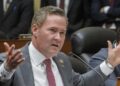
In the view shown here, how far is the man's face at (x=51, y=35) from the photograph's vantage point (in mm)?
1791

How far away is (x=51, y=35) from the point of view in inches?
70.7

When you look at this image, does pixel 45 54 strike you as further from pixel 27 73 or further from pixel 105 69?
pixel 105 69

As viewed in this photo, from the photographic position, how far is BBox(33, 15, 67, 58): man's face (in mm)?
1791

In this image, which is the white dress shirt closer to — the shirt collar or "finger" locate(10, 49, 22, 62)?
the shirt collar

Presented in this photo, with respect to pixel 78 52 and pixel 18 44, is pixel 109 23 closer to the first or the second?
pixel 18 44

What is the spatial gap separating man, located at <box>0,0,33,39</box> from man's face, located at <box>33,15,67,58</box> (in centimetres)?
238

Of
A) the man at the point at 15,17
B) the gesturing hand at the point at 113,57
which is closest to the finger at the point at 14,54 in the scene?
the gesturing hand at the point at 113,57

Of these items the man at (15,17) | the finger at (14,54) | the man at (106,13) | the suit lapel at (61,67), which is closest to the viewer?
the finger at (14,54)

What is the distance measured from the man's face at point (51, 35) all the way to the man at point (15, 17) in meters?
2.38

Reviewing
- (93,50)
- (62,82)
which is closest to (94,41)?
(93,50)

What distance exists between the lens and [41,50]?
1.85 metres

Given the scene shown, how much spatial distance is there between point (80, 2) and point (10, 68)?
2.80 metres

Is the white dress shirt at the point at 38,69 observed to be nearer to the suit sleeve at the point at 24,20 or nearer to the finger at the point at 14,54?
the finger at the point at 14,54

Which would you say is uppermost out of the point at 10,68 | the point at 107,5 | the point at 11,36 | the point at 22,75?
the point at 10,68
